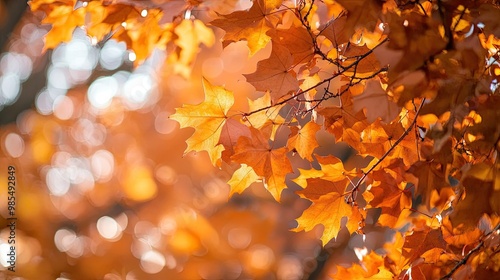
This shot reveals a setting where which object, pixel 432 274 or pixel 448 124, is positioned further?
pixel 432 274

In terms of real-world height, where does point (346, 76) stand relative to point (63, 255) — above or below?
above

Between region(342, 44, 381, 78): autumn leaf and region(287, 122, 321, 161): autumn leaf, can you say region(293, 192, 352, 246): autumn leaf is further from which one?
region(342, 44, 381, 78): autumn leaf

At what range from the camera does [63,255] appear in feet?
10.5

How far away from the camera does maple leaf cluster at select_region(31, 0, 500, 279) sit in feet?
2.43

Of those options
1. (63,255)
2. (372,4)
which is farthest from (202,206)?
(372,4)

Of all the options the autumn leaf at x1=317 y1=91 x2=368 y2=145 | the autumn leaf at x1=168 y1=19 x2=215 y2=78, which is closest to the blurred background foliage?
the autumn leaf at x1=168 y1=19 x2=215 y2=78

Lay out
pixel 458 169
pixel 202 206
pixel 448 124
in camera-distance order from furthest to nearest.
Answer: pixel 202 206 < pixel 458 169 < pixel 448 124

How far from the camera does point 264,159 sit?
111cm

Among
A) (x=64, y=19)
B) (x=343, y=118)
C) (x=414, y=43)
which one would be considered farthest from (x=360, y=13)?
(x=64, y=19)

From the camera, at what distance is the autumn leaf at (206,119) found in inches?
44.4

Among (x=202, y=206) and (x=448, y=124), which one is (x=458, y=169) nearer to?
(x=448, y=124)

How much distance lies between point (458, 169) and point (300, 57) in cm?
36

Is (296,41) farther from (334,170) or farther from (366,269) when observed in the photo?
(366,269)

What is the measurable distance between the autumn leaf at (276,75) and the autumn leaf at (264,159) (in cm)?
9
